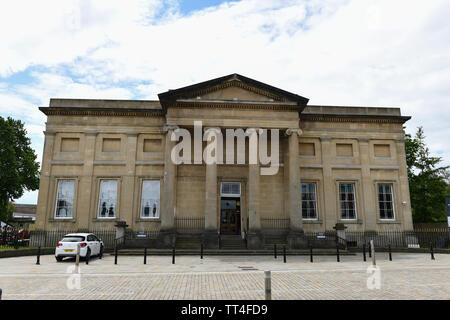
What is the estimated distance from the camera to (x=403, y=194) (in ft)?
80.6

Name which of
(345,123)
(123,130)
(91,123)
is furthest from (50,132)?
(345,123)

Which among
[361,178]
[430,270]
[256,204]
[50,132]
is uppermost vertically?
[50,132]

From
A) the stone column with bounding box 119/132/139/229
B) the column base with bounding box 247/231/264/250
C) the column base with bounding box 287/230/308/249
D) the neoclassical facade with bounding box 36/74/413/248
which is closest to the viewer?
the column base with bounding box 247/231/264/250

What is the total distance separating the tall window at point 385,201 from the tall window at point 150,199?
58.1 ft

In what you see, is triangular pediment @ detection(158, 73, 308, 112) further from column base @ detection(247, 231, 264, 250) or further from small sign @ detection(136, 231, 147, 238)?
column base @ detection(247, 231, 264, 250)

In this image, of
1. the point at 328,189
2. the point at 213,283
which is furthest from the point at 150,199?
the point at 213,283

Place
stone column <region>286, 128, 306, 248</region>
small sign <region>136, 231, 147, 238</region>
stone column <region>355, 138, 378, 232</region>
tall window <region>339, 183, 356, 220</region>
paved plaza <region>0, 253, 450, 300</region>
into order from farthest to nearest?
1. tall window <region>339, 183, 356, 220</region>
2. stone column <region>355, 138, 378, 232</region>
3. small sign <region>136, 231, 147, 238</region>
4. stone column <region>286, 128, 306, 248</region>
5. paved plaza <region>0, 253, 450, 300</region>

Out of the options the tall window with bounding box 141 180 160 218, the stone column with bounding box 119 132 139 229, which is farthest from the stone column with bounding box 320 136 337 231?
the stone column with bounding box 119 132 139 229

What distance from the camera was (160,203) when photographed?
76.5ft

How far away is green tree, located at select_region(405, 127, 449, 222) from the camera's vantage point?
2984cm

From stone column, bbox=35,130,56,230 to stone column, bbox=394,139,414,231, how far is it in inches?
1061

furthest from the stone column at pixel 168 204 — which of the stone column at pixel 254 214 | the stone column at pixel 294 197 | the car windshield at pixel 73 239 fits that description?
the stone column at pixel 294 197
